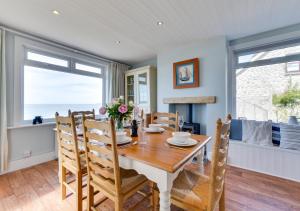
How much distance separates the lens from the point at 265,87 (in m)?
2.73

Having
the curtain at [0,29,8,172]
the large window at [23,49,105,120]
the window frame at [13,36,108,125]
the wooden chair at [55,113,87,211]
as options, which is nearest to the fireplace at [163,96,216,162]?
the large window at [23,49,105,120]

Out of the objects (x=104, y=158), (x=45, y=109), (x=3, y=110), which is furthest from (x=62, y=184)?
(x=45, y=109)

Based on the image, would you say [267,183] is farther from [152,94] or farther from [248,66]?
[152,94]

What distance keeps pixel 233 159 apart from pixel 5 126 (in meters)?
3.94

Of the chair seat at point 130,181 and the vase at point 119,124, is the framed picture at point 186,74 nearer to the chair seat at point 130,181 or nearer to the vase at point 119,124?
the vase at point 119,124

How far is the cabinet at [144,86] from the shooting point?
3.85 m

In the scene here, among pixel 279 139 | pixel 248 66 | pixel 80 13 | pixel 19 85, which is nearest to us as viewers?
pixel 80 13

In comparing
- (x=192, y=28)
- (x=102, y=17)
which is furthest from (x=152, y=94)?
(x=102, y=17)

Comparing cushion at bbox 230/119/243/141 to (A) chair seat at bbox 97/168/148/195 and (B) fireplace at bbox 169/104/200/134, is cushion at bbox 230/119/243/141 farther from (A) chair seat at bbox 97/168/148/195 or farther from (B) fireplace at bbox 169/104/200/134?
(A) chair seat at bbox 97/168/148/195

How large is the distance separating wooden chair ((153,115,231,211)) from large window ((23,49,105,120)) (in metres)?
2.87

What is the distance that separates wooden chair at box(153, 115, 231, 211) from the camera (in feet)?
3.13

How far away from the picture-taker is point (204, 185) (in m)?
1.18

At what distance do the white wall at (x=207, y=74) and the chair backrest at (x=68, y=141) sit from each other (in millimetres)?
2327

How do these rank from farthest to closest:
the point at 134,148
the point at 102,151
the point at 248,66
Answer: the point at 248,66 < the point at 134,148 < the point at 102,151
